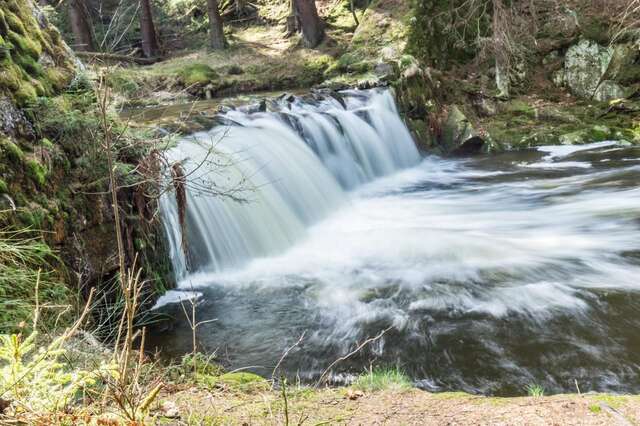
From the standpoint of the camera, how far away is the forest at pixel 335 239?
256 cm

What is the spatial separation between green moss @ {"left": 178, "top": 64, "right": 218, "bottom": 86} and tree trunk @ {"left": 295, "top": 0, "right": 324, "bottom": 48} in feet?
13.3

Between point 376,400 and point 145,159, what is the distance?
10.5ft

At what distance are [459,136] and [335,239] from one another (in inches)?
249

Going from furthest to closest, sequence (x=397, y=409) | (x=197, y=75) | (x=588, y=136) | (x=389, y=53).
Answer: (x=197, y=75) < (x=389, y=53) < (x=588, y=136) < (x=397, y=409)

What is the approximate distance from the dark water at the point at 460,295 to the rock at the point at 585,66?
193 inches

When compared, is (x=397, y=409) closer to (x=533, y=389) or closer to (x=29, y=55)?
(x=533, y=389)

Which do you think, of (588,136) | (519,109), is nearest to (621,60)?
(588,136)

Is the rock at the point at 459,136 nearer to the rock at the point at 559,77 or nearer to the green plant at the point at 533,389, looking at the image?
the rock at the point at 559,77

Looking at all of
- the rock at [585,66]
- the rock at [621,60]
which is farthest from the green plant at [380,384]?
the rock at [621,60]

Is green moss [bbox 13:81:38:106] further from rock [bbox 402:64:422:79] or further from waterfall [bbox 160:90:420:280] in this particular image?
rock [bbox 402:64:422:79]

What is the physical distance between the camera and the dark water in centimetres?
384

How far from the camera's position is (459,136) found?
40.3 feet

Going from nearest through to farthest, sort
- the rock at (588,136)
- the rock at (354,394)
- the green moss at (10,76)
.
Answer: the rock at (354,394)
the green moss at (10,76)
the rock at (588,136)

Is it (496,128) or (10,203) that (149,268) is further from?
(496,128)
